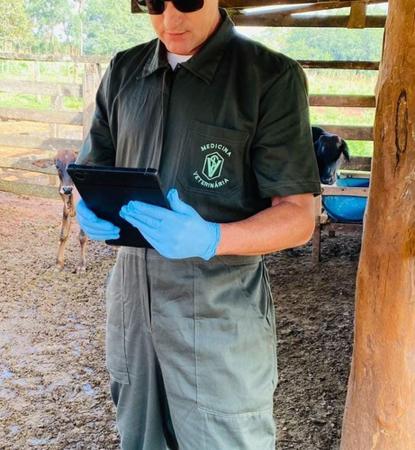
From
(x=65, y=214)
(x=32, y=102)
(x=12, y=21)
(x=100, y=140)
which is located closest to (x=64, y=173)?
(x=65, y=214)

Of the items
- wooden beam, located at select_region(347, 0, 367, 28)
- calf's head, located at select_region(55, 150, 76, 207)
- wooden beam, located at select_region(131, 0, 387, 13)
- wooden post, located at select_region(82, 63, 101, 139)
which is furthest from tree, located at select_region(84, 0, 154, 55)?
wooden beam, located at select_region(131, 0, 387, 13)

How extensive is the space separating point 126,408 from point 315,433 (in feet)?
5.22

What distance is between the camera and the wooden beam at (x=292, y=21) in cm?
558

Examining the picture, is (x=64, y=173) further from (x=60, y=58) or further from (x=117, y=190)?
(x=117, y=190)

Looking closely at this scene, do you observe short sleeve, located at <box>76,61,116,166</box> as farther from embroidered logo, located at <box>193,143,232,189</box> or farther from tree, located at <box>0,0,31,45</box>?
tree, located at <box>0,0,31,45</box>

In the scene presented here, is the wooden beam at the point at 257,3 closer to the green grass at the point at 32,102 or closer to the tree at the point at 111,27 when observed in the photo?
the green grass at the point at 32,102

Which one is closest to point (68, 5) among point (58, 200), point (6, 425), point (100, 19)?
point (100, 19)

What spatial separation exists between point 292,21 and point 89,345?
369 cm

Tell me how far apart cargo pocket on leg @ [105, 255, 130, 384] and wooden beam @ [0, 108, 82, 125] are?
6.34 meters

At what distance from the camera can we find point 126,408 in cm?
166

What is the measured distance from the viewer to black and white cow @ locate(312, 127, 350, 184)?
535cm

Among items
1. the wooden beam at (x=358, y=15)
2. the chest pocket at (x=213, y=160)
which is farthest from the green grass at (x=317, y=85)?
the chest pocket at (x=213, y=160)

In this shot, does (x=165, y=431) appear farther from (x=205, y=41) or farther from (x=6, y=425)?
(x=6, y=425)

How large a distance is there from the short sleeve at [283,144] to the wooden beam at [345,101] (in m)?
5.12
